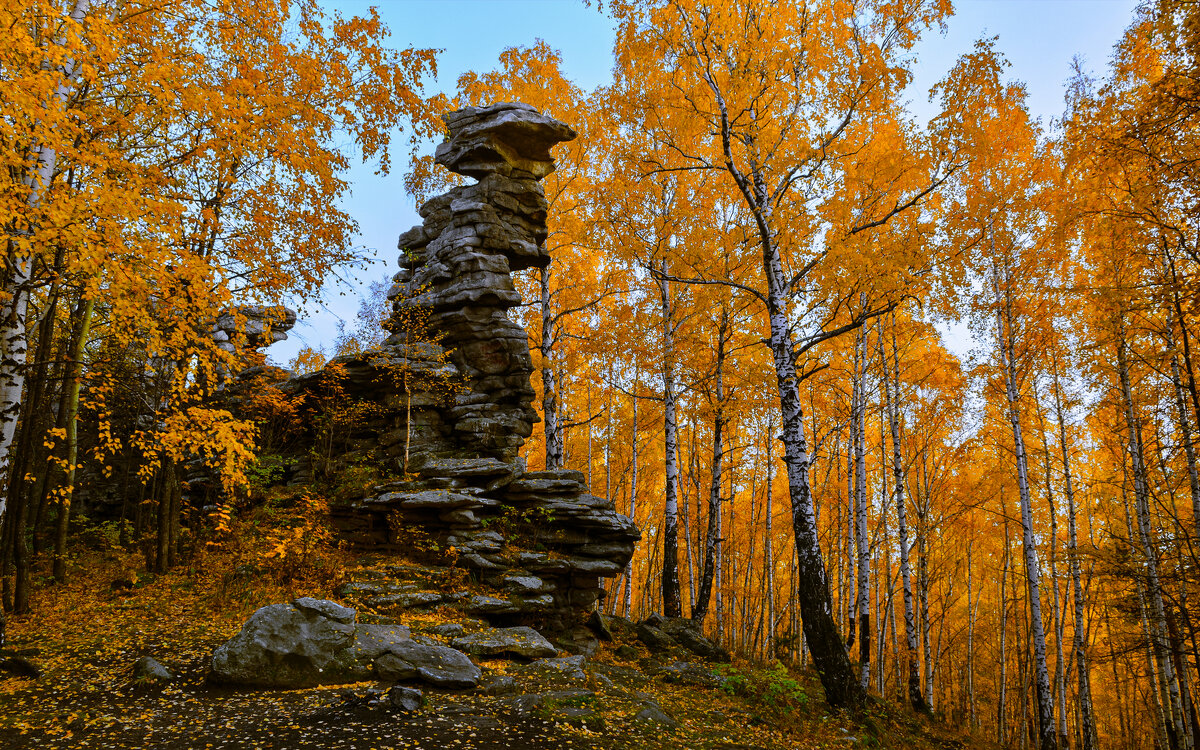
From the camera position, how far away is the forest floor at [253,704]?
482cm

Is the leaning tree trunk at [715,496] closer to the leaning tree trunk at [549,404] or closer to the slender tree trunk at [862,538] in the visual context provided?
the slender tree trunk at [862,538]

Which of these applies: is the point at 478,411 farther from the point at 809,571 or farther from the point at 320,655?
the point at 809,571

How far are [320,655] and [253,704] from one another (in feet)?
2.62

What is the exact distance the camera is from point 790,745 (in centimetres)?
621

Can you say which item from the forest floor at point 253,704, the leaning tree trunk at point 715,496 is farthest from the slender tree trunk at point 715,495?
the forest floor at point 253,704

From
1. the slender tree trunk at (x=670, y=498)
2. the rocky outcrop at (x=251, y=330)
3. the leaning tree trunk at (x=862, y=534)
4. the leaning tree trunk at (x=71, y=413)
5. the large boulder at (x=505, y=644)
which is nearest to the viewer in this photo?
the large boulder at (x=505, y=644)

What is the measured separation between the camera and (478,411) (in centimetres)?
1391

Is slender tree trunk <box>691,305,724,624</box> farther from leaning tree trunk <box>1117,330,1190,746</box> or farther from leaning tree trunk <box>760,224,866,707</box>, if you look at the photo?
leaning tree trunk <box>1117,330,1190,746</box>

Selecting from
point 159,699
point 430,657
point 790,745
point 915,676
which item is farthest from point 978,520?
point 159,699

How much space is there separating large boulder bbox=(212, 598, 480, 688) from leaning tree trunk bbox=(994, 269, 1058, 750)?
1044 centimetres

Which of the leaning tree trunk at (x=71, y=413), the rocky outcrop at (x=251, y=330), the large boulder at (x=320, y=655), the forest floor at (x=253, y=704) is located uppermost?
the rocky outcrop at (x=251, y=330)

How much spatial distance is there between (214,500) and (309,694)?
1046cm

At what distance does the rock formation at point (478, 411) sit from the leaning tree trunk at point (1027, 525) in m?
7.67

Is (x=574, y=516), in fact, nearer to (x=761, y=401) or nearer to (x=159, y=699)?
(x=761, y=401)
